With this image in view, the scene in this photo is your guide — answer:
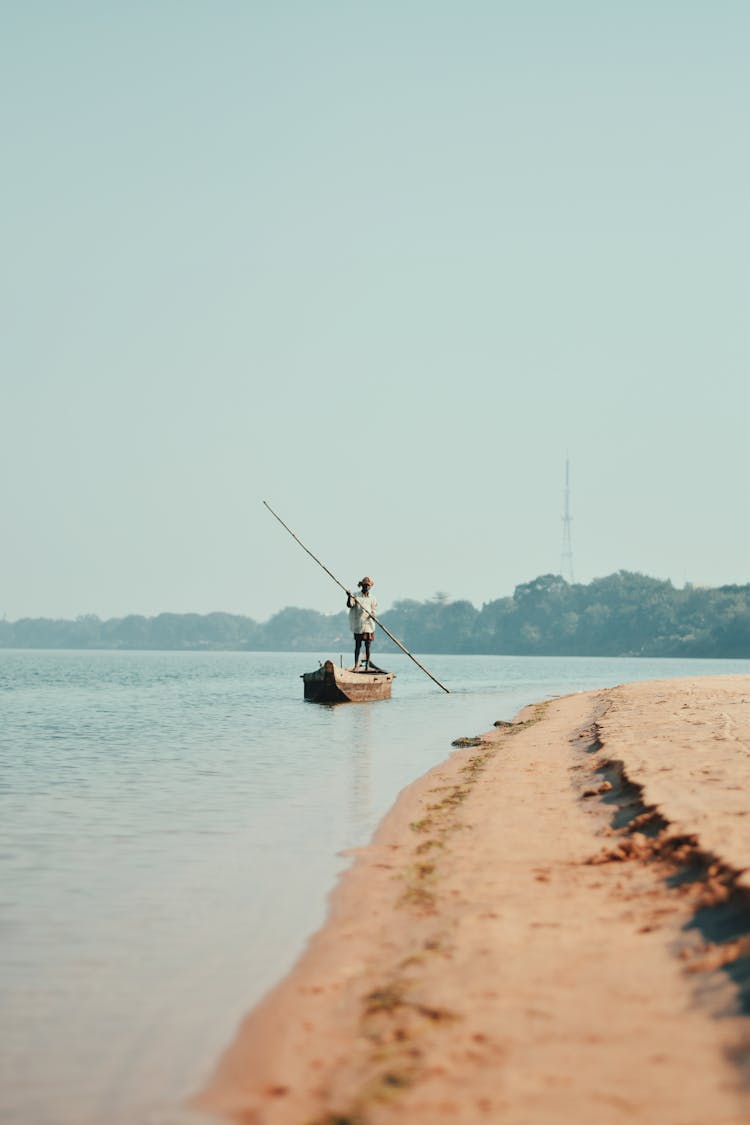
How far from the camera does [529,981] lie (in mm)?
5758

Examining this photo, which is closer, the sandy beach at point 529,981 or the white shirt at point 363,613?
the sandy beach at point 529,981

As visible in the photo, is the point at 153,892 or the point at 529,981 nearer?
the point at 529,981

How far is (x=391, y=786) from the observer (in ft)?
51.0

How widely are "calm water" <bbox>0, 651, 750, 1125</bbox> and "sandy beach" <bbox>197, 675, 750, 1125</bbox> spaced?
362 mm

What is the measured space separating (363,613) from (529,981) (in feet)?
89.4

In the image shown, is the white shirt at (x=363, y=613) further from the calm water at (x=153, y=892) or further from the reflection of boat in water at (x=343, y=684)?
the calm water at (x=153, y=892)

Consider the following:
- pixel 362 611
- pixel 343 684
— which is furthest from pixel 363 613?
pixel 343 684

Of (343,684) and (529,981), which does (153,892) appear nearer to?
(529,981)

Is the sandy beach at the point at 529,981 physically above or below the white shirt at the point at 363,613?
below

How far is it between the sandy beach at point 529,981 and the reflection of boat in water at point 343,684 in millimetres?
21884

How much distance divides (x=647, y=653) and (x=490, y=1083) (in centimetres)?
17247

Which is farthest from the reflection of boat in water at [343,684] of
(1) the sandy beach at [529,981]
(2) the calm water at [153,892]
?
(1) the sandy beach at [529,981]

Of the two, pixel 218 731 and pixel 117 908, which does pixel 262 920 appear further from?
pixel 218 731

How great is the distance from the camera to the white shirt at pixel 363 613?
32719 millimetres
